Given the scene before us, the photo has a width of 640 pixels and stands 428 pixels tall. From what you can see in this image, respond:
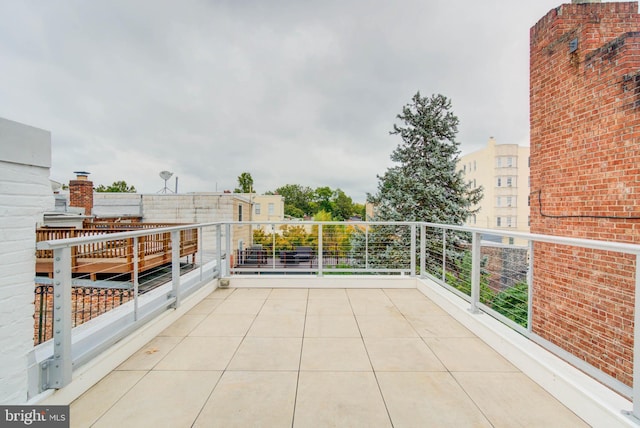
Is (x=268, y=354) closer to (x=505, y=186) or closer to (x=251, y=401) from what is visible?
(x=251, y=401)

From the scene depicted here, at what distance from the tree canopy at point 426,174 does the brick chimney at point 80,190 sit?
11.8 metres

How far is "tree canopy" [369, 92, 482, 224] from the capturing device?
8523 mm

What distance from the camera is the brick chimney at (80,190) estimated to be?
1205 cm

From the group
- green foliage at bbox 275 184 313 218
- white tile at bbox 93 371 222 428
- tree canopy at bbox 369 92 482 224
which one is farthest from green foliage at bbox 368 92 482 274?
green foliage at bbox 275 184 313 218

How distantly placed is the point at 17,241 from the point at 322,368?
189cm

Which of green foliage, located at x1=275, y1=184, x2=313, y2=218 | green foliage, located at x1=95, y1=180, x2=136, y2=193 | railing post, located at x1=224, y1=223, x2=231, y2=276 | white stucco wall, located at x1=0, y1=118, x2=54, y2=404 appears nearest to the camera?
white stucco wall, located at x1=0, y1=118, x2=54, y2=404

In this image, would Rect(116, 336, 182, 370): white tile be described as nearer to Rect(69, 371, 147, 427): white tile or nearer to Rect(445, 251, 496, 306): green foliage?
Rect(69, 371, 147, 427): white tile

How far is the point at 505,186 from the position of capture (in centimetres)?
2947

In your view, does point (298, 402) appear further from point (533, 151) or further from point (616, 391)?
point (533, 151)

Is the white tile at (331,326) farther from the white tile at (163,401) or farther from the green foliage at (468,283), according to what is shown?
the green foliage at (468,283)

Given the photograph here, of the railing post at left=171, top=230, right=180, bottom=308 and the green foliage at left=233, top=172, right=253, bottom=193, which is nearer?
the railing post at left=171, top=230, right=180, bottom=308

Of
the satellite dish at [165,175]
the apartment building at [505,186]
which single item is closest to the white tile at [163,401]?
the satellite dish at [165,175]

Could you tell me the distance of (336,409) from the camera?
1.68m

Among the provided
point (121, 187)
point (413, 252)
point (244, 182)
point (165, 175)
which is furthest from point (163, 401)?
point (121, 187)
